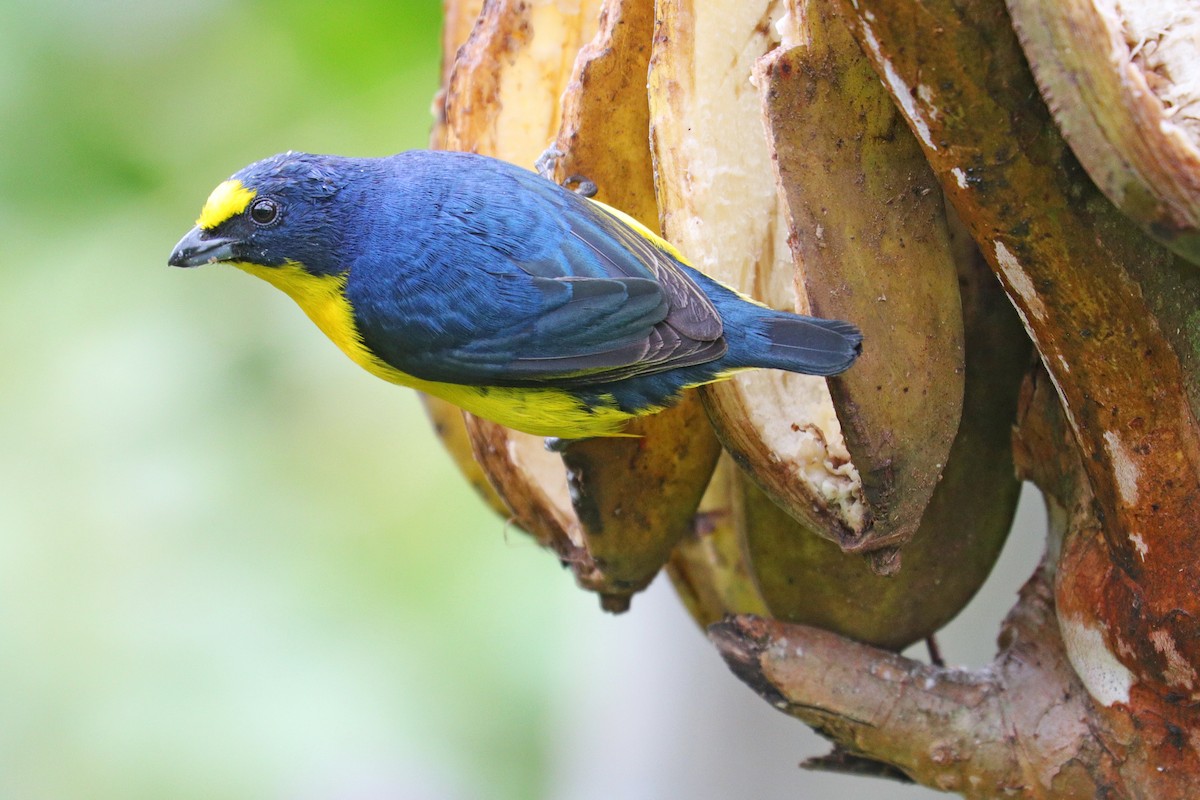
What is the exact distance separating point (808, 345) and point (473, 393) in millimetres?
451

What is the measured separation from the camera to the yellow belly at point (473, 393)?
1174 millimetres

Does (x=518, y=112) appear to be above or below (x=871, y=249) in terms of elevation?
above

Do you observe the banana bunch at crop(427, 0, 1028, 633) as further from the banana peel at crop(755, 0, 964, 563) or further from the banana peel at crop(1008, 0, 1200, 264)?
the banana peel at crop(1008, 0, 1200, 264)

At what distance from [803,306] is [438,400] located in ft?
2.29

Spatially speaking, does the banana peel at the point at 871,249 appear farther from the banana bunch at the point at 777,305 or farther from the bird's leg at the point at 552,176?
the bird's leg at the point at 552,176

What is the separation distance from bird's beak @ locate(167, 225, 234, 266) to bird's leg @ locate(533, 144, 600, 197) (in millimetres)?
403

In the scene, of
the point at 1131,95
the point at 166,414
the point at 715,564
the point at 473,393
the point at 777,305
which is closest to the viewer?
the point at 1131,95

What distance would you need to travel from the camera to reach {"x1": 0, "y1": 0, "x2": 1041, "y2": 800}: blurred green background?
202cm

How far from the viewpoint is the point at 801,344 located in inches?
36.6

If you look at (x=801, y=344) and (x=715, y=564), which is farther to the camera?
(x=715, y=564)

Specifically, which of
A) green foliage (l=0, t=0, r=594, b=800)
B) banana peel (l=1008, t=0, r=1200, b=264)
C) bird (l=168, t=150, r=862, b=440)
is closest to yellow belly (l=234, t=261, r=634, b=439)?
bird (l=168, t=150, r=862, b=440)

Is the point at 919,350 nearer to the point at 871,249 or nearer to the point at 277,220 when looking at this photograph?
the point at 871,249

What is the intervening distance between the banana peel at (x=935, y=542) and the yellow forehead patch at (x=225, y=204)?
672mm

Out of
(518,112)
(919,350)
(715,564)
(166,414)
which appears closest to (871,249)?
(919,350)
